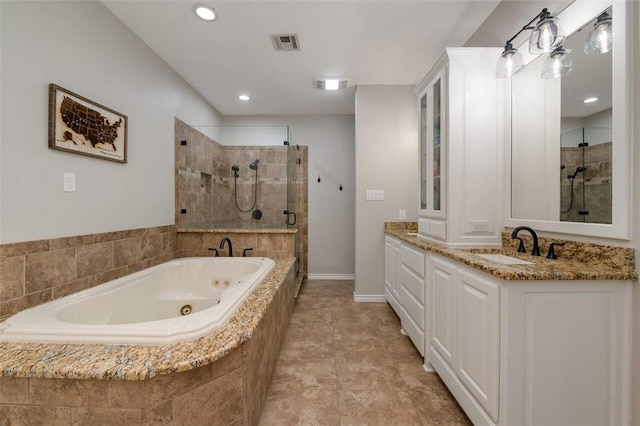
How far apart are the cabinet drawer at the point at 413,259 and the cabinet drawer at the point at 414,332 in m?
0.41

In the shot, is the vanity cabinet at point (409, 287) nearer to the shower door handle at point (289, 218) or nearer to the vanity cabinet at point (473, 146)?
the vanity cabinet at point (473, 146)

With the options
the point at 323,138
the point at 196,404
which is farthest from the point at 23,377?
the point at 323,138

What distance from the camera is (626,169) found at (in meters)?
1.03

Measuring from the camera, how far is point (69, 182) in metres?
1.45

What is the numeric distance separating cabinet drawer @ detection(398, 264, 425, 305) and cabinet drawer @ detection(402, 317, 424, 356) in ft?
0.73

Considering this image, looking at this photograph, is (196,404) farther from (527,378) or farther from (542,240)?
(542,240)

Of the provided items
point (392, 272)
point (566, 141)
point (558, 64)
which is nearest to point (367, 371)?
point (392, 272)

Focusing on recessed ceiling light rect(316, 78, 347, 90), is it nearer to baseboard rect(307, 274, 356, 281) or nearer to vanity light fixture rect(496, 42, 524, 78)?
vanity light fixture rect(496, 42, 524, 78)

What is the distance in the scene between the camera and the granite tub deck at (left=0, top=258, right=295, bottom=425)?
80 centimetres

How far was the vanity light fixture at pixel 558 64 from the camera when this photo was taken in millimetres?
1273

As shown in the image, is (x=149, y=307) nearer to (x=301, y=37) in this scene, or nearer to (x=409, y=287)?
(x=409, y=287)

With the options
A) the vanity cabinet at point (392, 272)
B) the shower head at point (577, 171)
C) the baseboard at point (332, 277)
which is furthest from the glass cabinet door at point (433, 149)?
the baseboard at point (332, 277)

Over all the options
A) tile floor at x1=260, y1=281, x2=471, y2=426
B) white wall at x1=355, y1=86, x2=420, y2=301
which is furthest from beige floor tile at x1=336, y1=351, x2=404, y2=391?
white wall at x1=355, y1=86, x2=420, y2=301

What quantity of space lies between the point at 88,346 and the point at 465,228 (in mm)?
2044
